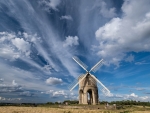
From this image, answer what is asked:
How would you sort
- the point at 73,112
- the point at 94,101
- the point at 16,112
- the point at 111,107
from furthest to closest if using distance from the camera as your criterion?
the point at 94,101
the point at 111,107
the point at 73,112
the point at 16,112

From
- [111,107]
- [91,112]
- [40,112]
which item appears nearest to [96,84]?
[111,107]

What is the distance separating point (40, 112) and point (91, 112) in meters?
10.1

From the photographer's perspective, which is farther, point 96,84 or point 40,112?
point 96,84

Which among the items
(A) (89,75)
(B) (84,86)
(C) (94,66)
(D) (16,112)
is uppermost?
(C) (94,66)

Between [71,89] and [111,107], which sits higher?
[71,89]

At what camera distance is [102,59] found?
61.7 metres

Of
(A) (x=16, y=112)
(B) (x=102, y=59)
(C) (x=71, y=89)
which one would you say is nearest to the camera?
(A) (x=16, y=112)

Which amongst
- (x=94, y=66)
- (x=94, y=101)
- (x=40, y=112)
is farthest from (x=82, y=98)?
(x=40, y=112)

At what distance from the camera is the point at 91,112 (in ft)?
112

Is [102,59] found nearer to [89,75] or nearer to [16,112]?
[89,75]

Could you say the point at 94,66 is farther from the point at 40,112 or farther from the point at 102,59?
the point at 40,112

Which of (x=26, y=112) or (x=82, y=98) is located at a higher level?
(x=82, y=98)

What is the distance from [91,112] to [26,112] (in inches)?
500

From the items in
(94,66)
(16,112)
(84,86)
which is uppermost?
(94,66)
